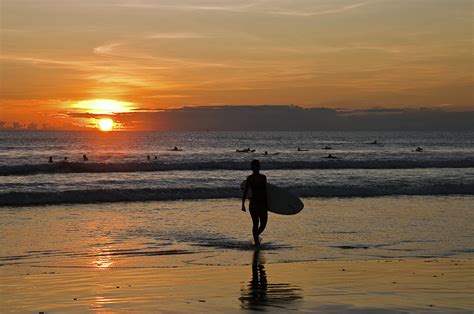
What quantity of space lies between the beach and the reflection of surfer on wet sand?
2cm

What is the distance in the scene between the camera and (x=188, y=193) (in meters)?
27.0

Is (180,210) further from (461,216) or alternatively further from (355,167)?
(355,167)

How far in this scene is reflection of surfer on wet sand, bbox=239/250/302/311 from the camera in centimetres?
892

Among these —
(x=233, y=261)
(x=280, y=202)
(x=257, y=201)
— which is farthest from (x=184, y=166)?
(x=233, y=261)

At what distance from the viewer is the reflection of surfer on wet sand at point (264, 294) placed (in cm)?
892

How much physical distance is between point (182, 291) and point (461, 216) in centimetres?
1167

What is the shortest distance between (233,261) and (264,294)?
310 cm

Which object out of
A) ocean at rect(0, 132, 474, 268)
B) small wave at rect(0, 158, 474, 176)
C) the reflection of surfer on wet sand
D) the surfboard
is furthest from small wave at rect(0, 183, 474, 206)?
the reflection of surfer on wet sand

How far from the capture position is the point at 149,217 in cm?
1964

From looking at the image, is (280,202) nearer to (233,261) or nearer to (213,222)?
(213,222)

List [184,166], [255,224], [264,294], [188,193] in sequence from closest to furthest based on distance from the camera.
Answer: [264,294]
[255,224]
[188,193]
[184,166]

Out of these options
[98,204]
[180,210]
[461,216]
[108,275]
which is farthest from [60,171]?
[108,275]

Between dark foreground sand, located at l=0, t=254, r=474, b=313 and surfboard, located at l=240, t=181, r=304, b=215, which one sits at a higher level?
surfboard, located at l=240, t=181, r=304, b=215

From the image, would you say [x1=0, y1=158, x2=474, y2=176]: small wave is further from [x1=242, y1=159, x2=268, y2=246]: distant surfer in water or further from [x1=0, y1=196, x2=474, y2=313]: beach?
[x1=242, y1=159, x2=268, y2=246]: distant surfer in water
